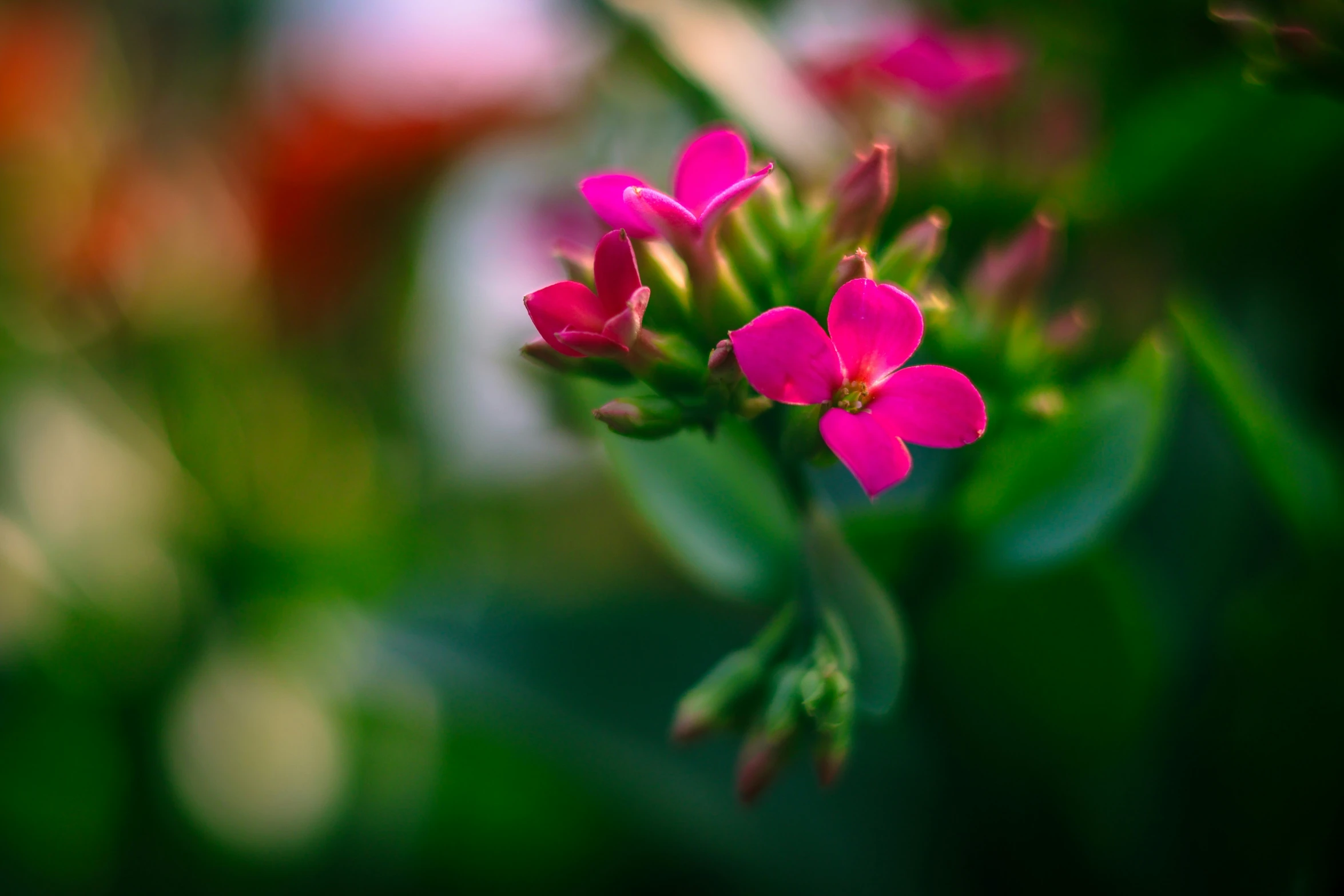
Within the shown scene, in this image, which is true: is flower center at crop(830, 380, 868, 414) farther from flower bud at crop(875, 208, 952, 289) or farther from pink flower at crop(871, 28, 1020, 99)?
pink flower at crop(871, 28, 1020, 99)

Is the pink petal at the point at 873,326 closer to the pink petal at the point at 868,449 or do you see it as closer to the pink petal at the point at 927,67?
the pink petal at the point at 868,449

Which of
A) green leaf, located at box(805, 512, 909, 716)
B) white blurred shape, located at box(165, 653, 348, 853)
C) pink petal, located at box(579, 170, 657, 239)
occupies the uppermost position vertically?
pink petal, located at box(579, 170, 657, 239)

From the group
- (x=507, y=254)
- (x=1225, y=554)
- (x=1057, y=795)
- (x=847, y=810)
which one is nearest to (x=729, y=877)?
(x=847, y=810)

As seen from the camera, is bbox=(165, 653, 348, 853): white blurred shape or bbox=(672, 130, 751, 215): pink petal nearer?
bbox=(672, 130, 751, 215): pink petal

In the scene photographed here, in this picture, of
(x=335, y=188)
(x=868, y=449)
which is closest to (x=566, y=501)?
(x=335, y=188)

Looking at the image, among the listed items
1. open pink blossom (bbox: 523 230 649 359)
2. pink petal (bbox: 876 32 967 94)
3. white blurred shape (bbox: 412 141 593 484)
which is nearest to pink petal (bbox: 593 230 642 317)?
open pink blossom (bbox: 523 230 649 359)

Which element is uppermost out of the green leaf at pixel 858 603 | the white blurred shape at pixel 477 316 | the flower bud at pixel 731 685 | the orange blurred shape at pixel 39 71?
the orange blurred shape at pixel 39 71

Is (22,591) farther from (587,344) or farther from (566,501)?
(587,344)

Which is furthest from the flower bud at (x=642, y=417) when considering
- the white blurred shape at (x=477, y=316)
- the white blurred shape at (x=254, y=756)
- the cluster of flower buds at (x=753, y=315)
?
the white blurred shape at (x=254, y=756)
